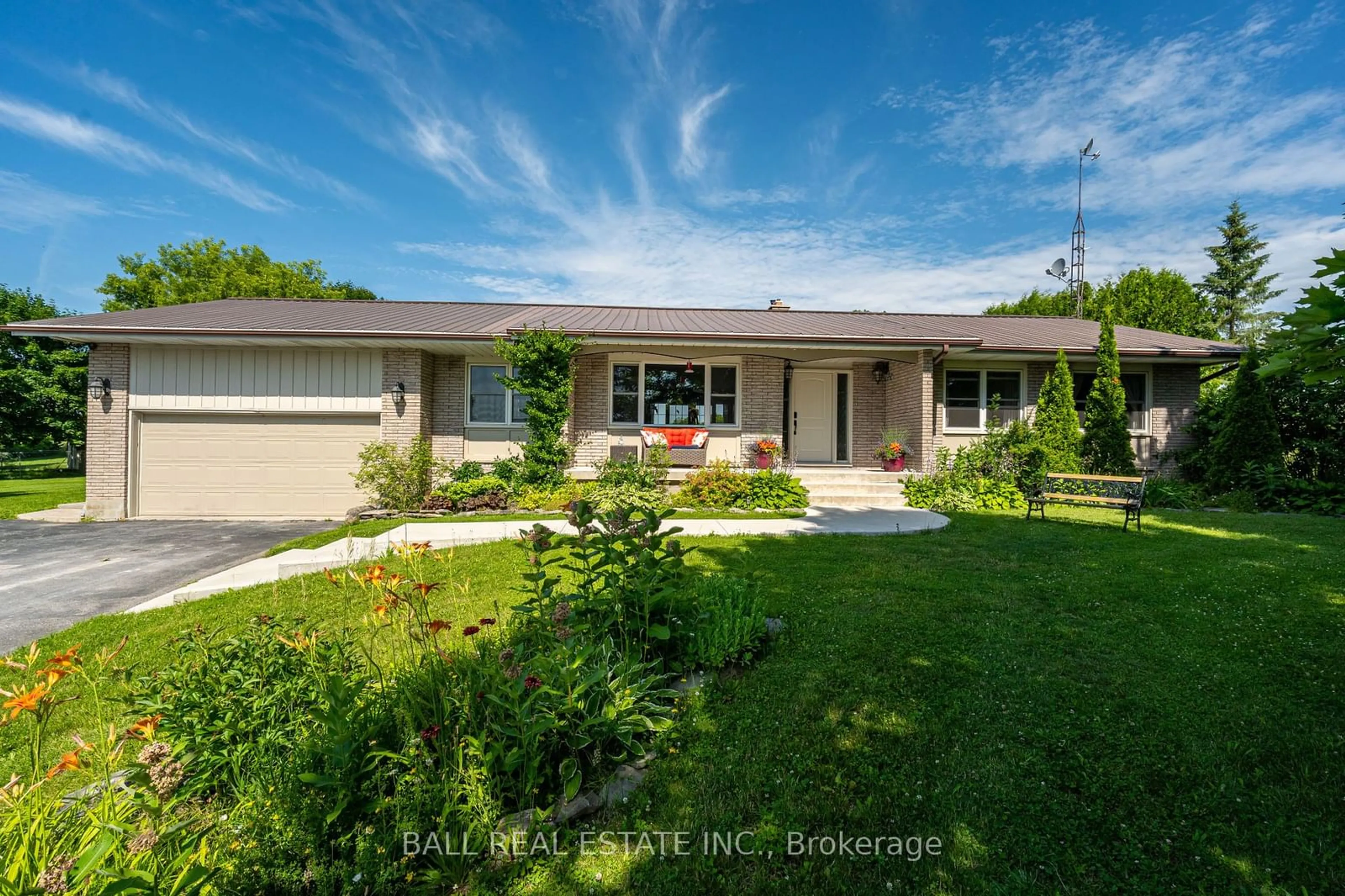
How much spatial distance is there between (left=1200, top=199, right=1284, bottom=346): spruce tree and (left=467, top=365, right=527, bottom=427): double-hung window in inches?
1492

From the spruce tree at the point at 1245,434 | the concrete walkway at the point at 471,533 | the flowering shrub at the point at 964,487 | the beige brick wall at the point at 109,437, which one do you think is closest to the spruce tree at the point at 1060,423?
the flowering shrub at the point at 964,487

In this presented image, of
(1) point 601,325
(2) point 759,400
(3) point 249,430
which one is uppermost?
(1) point 601,325

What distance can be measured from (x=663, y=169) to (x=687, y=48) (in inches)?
152

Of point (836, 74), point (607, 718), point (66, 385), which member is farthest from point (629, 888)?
point (66, 385)

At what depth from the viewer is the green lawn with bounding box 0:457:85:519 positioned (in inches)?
454

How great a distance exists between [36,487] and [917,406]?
25061 millimetres

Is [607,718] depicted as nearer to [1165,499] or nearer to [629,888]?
[629,888]

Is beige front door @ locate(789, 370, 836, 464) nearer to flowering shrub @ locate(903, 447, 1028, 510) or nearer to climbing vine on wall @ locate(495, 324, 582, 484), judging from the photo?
flowering shrub @ locate(903, 447, 1028, 510)

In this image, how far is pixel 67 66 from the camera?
10.6m

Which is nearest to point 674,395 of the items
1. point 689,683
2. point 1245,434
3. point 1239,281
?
point 689,683

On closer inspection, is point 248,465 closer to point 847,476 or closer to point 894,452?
point 847,476

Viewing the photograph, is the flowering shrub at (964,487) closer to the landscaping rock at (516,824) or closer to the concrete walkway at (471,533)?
the concrete walkway at (471,533)

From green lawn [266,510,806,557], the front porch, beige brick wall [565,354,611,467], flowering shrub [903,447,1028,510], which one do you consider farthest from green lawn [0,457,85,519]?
flowering shrub [903,447,1028,510]

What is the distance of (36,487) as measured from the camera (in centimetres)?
1584
